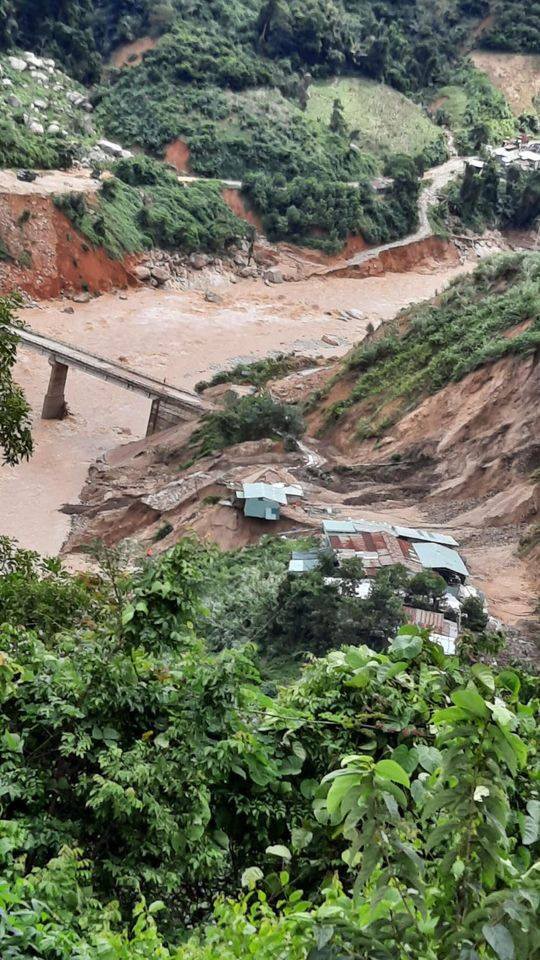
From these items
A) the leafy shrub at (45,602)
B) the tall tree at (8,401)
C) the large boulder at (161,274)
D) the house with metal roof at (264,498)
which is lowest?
the large boulder at (161,274)

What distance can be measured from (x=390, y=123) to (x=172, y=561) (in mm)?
80088

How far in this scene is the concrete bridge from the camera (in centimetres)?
3719

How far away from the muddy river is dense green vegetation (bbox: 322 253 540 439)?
9632 mm

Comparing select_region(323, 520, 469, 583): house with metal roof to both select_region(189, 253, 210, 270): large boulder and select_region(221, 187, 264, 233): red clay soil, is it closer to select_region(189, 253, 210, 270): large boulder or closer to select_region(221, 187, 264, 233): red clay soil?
select_region(189, 253, 210, 270): large boulder

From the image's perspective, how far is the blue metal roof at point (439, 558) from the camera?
72.1ft

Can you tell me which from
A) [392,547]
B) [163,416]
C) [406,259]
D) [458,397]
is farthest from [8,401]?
[406,259]

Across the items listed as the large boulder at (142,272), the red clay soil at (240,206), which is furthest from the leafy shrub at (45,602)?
the red clay soil at (240,206)

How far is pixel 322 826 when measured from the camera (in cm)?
717

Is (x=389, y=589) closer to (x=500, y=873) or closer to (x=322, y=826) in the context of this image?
(x=322, y=826)

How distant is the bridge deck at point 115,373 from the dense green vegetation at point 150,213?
17.1 m

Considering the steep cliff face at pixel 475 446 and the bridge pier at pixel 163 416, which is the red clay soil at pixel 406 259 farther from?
the steep cliff face at pixel 475 446

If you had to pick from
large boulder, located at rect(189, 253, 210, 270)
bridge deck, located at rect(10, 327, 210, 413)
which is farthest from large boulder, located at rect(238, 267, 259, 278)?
bridge deck, located at rect(10, 327, 210, 413)

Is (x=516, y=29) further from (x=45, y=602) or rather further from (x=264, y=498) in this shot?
(x=45, y=602)

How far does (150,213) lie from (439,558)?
41558mm
